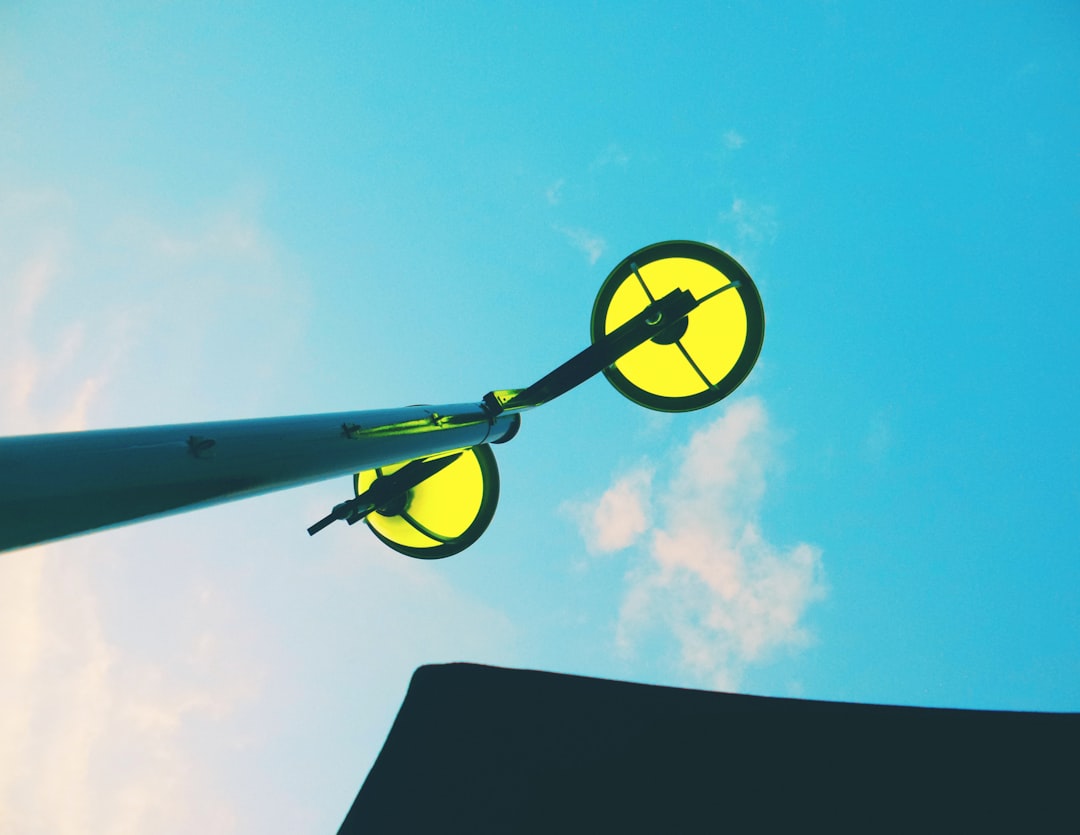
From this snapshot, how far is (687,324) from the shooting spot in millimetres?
4914

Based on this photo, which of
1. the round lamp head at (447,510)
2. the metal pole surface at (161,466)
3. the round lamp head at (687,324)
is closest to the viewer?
the metal pole surface at (161,466)

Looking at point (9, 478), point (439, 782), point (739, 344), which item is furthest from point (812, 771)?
point (739, 344)

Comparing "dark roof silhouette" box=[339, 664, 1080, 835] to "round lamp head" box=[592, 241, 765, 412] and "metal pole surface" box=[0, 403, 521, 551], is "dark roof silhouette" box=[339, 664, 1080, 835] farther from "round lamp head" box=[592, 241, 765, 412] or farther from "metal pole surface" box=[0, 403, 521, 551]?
"round lamp head" box=[592, 241, 765, 412]

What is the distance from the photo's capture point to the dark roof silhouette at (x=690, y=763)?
200 centimetres

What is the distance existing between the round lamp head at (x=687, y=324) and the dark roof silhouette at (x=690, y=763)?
2990 mm

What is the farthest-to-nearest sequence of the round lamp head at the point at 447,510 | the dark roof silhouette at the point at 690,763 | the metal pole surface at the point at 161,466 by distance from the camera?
the round lamp head at the point at 447,510 < the dark roof silhouette at the point at 690,763 < the metal pole surface at the point at 161,466

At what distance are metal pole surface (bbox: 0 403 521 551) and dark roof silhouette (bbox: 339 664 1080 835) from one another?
1.02 metres

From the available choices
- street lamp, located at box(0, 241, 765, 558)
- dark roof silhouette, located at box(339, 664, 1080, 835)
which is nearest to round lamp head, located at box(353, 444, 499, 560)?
street lamp, located at box(0, 241, 765, 558)

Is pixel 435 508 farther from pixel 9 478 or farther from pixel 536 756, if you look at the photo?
pixel 9 478

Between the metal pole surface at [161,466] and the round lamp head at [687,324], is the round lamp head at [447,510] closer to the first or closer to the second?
the round lamp head at [687,324]

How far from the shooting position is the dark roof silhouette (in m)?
2.00

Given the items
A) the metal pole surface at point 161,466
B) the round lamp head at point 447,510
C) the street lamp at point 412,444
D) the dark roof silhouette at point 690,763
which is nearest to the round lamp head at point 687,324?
the street lamp at point 412,444

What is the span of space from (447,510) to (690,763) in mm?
3333

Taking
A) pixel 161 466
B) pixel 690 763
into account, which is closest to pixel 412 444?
pixel 161 466
